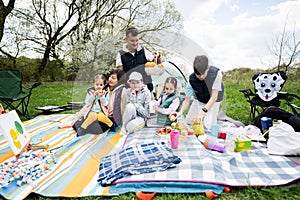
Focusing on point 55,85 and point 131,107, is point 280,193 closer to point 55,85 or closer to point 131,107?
point 131,107

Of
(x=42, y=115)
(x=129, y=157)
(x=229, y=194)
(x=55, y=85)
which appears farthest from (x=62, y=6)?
(x=229, y=194)

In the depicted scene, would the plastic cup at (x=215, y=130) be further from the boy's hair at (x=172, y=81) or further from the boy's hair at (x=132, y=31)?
the boy's hair at (x=132, y=31)

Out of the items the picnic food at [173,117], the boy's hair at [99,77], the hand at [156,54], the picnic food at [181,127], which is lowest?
the picnic food at [181,127]

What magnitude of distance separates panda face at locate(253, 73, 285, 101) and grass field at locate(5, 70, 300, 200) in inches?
15.3

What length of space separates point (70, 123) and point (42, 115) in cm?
91

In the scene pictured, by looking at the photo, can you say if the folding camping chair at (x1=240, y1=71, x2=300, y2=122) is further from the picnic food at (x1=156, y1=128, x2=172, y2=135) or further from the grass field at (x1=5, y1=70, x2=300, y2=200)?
the picnic food at (x1=156, y1=128, x2=172, y2=135)

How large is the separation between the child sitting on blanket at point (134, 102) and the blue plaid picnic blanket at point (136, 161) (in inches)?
23.9

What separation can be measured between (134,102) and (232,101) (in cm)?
234

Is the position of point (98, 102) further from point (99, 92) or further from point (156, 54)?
point (156, 54)

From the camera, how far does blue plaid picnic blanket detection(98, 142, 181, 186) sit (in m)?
1.78

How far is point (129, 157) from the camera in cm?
201

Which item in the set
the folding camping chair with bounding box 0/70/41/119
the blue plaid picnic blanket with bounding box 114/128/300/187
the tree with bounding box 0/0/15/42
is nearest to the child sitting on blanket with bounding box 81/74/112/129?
the blue plaid picnic blanket with bounding box 114/128/300/187

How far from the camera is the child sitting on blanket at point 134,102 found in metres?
2.79

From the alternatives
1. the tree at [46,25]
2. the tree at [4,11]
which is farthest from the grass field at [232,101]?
the tree at [4,11]
